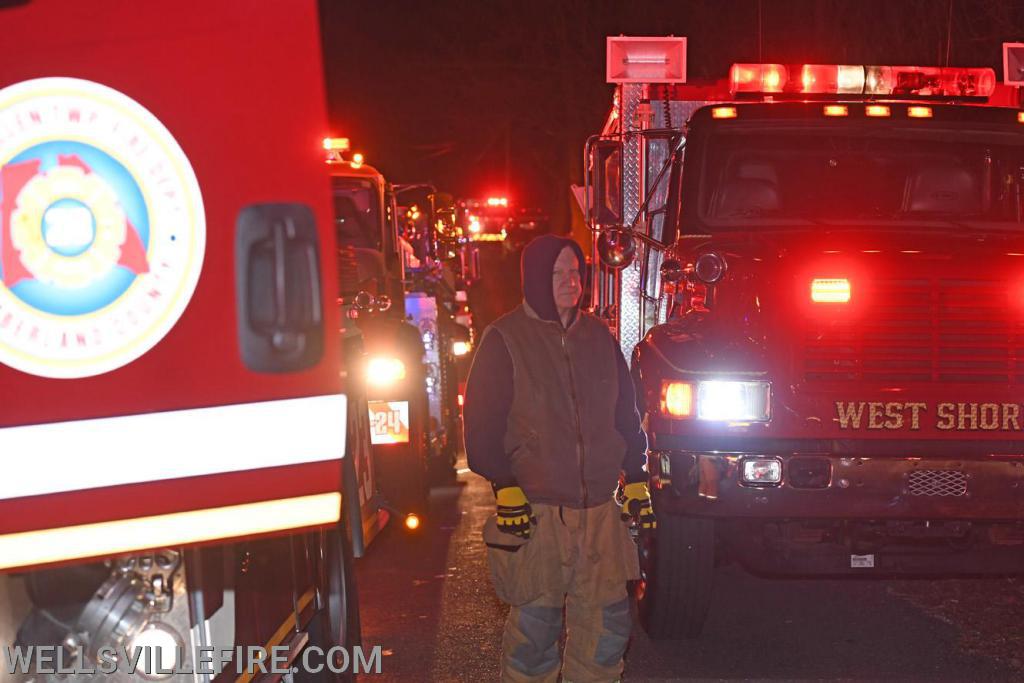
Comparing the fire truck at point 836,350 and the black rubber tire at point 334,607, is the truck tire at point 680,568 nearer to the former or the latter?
the fire truck at point 836,350

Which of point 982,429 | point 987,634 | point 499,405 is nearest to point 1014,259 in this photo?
point 982,429

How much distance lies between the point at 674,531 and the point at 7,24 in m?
3.94

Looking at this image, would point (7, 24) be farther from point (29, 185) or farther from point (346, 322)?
point (346, 322)

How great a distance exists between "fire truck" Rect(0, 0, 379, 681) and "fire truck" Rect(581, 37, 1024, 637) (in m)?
3.00

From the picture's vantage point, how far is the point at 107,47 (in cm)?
246

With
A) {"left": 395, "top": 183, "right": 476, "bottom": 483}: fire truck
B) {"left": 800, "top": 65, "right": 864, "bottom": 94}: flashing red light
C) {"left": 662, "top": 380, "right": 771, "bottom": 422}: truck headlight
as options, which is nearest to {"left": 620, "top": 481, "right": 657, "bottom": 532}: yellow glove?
{"left": 662, "top": 380, "right": 771, "bottom": 422}: truck headlight

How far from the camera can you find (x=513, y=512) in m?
3.96

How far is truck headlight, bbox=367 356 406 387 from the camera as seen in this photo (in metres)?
7.31

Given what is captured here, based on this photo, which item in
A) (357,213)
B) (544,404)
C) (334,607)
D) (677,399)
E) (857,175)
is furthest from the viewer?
(357,213)

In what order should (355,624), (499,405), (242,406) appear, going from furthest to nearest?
(355,624), (499,405), (242,406)

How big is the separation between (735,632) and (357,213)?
4.56 m

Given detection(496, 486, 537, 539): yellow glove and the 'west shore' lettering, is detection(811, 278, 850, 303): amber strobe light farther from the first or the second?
detection(496, 486, 537, 539): yellow glove

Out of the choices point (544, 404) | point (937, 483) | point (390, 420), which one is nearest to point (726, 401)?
point (937, 483)

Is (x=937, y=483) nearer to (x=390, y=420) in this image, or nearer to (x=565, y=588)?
(x=565, y=588)
